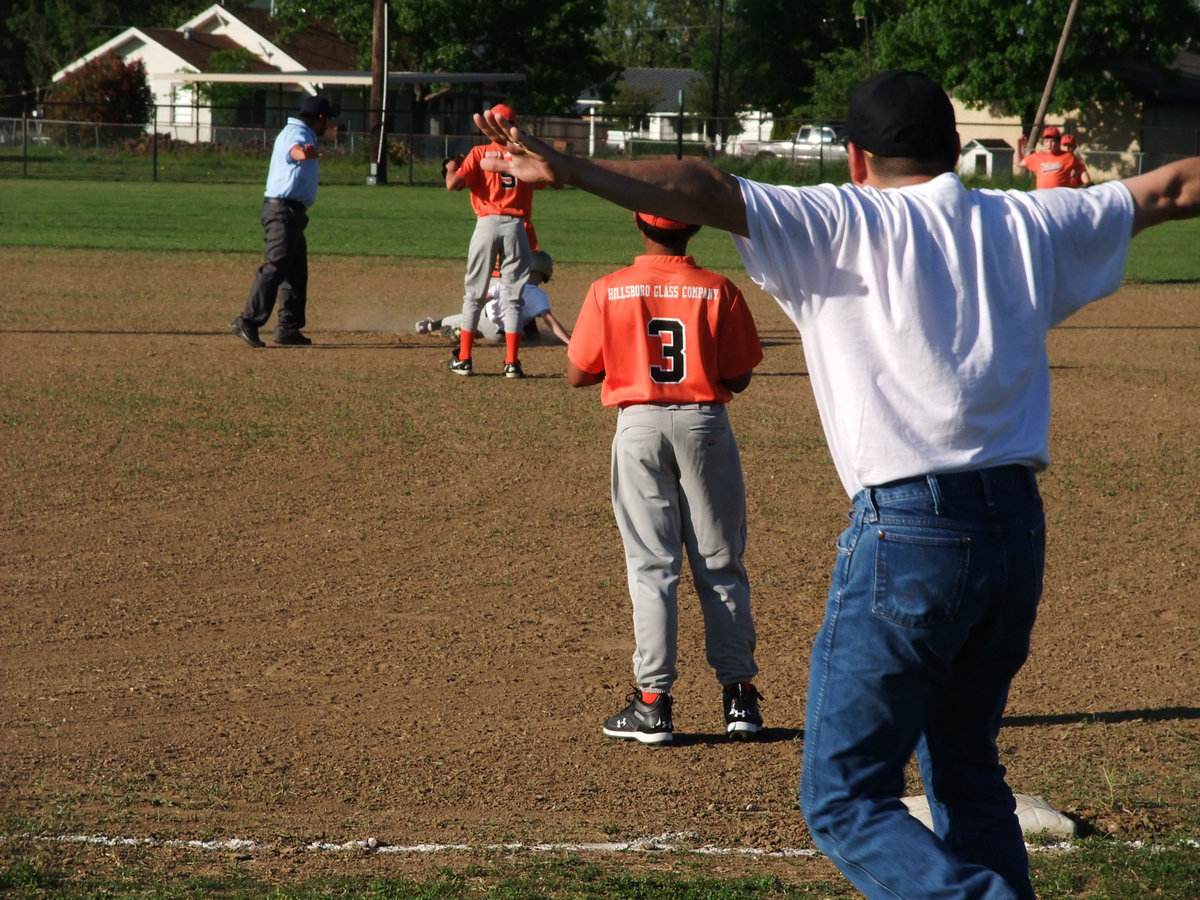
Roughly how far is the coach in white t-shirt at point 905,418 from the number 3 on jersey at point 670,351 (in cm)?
174

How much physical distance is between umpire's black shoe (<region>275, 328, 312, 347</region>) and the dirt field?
1.08 m

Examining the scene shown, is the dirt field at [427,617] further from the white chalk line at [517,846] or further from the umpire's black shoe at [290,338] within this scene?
the umpire's black shoe at [290,338]

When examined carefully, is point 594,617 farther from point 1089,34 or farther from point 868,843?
point 1089,34

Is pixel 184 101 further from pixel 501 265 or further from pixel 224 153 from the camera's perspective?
pixel 501 265

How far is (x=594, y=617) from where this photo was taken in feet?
19.2

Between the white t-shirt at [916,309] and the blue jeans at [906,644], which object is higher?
the white t-shirt at [916,309]

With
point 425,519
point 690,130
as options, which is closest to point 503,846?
point 425,519

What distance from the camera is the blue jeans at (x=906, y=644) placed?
2.55 m

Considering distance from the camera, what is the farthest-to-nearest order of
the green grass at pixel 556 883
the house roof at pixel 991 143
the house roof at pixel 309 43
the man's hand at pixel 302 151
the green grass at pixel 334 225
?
1. the house roof at pixel 309 43
2. the house roof at pixel 991 143
3. the green grass at pixel 334 225
4. the man's hand at pixel 302 151
5. the green grass at pixel 556 883

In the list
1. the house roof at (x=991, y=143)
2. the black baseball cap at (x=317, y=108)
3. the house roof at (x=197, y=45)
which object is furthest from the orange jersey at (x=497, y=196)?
the house roof at (x=197, y=45)

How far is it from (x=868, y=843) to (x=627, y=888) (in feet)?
3.21

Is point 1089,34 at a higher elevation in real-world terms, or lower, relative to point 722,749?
higher

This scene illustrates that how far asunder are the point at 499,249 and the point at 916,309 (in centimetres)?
867

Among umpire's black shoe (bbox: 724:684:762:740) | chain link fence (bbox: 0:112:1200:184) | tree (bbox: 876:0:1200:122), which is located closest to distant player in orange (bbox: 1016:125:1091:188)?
umpire's black shoe (bbox: 724:684:762:740)
